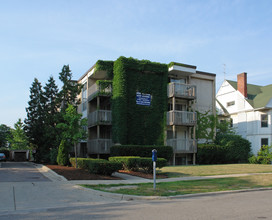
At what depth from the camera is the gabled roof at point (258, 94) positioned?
112ft

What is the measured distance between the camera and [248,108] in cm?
3522

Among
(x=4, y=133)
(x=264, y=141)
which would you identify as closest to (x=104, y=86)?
(x=264, y=141)

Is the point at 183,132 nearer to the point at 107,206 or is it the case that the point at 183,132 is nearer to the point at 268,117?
the point at 268,117

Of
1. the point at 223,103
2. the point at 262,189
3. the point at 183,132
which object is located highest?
the point at 223,103

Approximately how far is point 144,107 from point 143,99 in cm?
78

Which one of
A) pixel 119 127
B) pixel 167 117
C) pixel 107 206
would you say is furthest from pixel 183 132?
pixel 107 206

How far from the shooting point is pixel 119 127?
26.0 metres

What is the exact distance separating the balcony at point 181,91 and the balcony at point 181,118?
1.67 meters

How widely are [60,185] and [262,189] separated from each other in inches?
335

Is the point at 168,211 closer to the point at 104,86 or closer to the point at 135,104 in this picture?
the point at 135,104

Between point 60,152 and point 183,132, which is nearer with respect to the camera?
point 60,152

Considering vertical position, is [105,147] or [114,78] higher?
[114,78]

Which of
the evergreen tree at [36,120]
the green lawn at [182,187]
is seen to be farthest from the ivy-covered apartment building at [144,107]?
the green lawn at [182,187]

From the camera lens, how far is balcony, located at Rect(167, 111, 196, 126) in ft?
88.5
